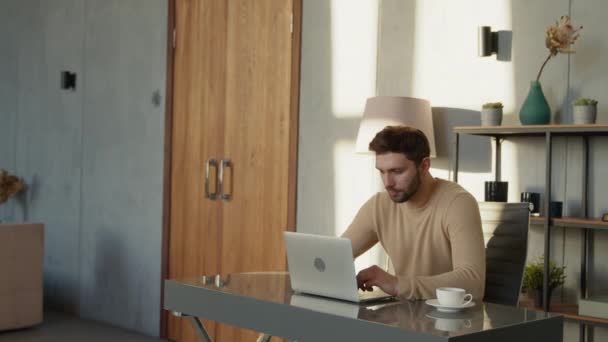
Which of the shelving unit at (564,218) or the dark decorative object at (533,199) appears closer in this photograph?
the shelving unit at (564,218)

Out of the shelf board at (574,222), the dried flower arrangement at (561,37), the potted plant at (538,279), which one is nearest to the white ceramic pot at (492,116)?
the dried flower arrangement at (561,37)

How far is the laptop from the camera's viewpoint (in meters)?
2.29

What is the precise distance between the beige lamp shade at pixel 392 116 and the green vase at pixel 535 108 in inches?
19.6

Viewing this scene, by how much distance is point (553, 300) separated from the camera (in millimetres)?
3492

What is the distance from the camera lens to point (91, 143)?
6.25 meters

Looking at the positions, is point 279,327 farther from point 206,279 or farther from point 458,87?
A: point 458,87

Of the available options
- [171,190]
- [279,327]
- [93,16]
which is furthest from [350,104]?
[93,16]

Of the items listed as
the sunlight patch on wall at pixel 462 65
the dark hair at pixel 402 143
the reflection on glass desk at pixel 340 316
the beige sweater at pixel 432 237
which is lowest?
the reflection on glass desk at pixel 340 316

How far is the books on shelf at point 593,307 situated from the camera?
3148mm

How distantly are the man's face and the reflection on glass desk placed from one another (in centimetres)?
48

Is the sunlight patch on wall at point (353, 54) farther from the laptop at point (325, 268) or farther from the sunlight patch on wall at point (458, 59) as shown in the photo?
the laptop at point (325, 268)

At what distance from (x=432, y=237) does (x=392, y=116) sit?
1.08m

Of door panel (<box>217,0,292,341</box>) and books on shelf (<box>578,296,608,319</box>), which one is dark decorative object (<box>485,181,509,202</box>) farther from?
door panel (<box>217,0,292,341</box>)

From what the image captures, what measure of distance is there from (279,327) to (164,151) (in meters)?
3.46
